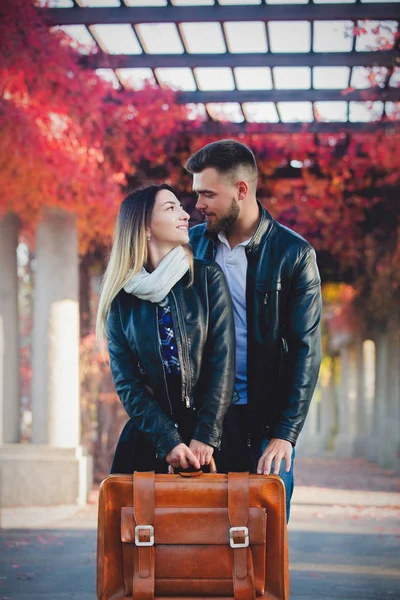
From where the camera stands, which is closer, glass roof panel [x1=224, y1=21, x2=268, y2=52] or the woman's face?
the woman's face

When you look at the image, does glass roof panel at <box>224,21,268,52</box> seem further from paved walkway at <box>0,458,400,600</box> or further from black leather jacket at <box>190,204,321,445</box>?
black leather jacket at <box>190,204,321,445</box>

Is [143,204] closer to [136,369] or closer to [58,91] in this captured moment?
[136,369]

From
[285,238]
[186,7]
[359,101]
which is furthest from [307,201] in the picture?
[285,238]

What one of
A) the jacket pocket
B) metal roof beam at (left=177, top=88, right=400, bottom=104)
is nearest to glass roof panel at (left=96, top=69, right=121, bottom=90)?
metal roof beam at (left=177, top=88, right=400, bottom=104)

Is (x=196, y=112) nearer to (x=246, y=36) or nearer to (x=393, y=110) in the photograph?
(x=246, y=36)

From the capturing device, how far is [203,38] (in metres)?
9.66

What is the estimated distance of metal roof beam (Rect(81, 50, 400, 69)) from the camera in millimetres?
9953

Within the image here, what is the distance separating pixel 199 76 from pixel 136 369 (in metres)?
7.56

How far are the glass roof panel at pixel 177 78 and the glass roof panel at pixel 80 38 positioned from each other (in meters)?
0.81

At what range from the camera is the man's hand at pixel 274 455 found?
334 centimetres

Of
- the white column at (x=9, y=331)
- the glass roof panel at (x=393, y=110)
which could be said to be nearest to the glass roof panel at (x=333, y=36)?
the glass roof panel at (x=393, y=110)

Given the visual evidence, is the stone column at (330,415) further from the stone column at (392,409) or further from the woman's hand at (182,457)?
the woman's hand at (182,457)

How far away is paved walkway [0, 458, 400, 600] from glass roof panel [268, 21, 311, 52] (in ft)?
16.1

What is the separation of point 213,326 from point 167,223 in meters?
0.42
